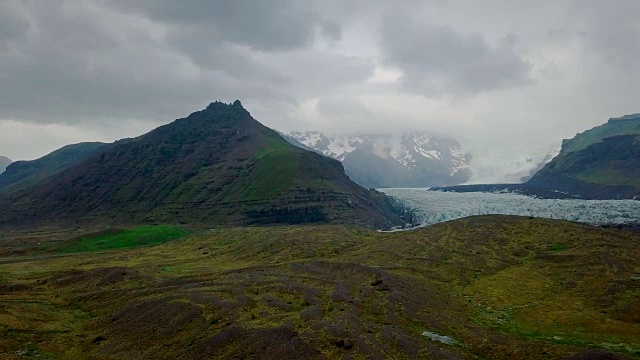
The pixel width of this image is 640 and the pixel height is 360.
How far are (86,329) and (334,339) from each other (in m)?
36.4

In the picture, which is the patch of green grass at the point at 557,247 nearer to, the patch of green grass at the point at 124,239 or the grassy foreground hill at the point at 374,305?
the grassy foreground hill at the point at 374,305

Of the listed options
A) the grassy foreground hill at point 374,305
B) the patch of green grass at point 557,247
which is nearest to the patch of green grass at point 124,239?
the grassy foreground hill at point 374,305

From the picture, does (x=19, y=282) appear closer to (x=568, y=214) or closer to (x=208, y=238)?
(x=208, y=238)

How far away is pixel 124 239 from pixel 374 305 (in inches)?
5439

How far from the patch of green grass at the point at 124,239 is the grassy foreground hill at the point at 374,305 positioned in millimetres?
56748

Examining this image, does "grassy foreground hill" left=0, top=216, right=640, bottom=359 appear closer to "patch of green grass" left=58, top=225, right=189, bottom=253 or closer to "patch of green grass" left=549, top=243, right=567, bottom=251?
"patch of green grass" left=549, top=243, right=567, bottom=251

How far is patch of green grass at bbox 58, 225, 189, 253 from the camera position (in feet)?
535

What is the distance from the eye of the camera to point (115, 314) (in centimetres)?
6362

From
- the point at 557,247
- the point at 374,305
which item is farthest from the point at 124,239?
the point at 557,247

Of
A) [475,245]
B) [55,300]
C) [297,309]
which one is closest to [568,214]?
[475,245]

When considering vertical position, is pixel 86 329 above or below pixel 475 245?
below

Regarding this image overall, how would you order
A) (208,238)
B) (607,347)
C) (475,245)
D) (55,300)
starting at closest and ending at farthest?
(607,347) < (55,300) < (475,245) < (208,238)

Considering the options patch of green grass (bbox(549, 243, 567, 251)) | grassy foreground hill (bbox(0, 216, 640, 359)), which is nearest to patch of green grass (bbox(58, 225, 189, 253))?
grassy foreground hill (bbox(0, 216, 640, 359))

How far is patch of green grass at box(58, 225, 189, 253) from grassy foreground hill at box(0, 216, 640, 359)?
56.7 meters
